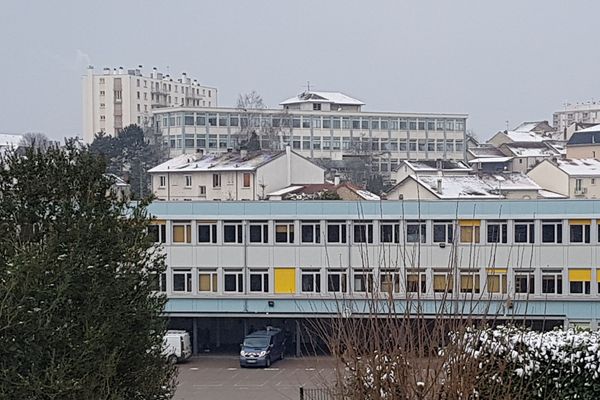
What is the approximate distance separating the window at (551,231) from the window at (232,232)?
7.44 metres

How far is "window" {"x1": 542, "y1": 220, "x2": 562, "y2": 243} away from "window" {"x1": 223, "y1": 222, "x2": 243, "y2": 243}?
744cm

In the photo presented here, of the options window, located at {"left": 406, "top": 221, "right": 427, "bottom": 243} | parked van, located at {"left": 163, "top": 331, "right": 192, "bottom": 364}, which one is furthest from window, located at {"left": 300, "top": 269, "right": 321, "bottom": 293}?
parked van, located at {"left": 163, "top": 331, "right": 192, "bottom": 364}

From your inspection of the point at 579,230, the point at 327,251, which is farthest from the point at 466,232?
the point at 327,251

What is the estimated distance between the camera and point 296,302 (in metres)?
23.9

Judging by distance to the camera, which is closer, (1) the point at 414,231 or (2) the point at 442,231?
(2) the point at 442,231

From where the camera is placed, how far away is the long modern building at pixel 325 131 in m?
66.2

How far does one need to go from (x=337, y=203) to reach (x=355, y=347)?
1581 centimetres

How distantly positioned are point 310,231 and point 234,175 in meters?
17.4

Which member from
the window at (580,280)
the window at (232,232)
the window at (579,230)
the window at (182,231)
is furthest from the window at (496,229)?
the window at (182,231)

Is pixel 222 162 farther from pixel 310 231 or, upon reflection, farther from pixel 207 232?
pixel 310 231

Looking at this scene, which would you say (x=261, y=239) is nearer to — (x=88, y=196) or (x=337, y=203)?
(x=337, y=203)

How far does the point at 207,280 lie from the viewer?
2450 centimetres

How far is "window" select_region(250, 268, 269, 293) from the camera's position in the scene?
24.2 metres

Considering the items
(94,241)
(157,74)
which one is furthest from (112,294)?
(157,74)
